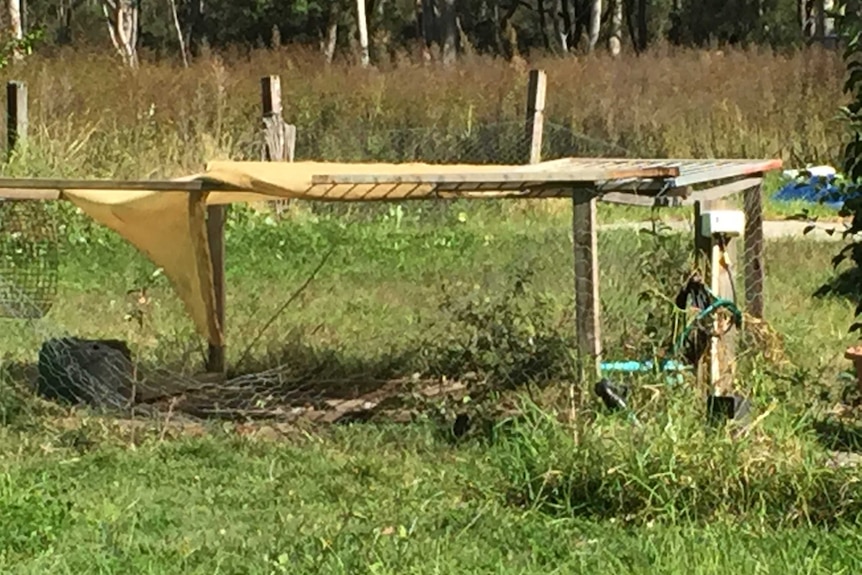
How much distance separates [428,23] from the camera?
46781 mm

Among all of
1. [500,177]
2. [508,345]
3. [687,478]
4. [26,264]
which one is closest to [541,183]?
[500,177]

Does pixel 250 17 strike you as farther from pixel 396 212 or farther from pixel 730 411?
pixel 730 411

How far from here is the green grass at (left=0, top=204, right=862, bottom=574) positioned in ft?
15.0

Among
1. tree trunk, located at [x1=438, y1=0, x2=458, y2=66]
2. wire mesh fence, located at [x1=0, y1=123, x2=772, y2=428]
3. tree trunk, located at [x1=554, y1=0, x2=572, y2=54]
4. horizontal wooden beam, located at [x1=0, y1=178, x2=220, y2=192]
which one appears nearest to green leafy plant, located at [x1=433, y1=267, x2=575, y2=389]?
wire mesh fence, located at [x1=0, y1=123, x2=772, y2=428]

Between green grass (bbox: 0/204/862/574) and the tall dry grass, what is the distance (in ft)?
22.4

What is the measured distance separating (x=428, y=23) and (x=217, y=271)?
130ft

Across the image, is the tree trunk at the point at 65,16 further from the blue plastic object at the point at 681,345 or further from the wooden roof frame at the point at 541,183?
the blue plastic object at the point at 681,345

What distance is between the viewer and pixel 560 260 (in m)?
9.74

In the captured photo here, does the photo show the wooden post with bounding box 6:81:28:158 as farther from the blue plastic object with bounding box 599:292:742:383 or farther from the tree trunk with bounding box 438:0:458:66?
the tree trunk with bounding box 438:0:458:66

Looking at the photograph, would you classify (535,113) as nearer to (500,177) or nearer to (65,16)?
(500,177)

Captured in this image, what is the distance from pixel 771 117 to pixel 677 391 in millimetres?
13466

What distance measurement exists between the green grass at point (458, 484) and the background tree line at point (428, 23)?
2944cm

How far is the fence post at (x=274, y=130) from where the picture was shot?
44.3ft

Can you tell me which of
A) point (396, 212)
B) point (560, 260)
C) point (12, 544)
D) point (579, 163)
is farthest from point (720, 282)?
point (396, 212)
